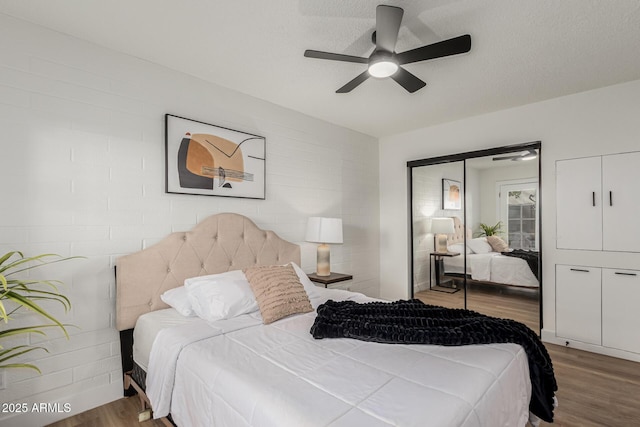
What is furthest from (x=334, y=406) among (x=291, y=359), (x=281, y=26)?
(x=281, y=26)

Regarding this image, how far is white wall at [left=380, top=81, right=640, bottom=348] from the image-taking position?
9.96 ft

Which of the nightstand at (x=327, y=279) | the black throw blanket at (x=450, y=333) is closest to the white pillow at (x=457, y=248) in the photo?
the nightstand at (x=327, y=279)

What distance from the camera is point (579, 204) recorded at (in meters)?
3.25

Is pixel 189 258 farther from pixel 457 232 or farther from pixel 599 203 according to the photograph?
pixel 599 203

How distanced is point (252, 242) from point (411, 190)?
8.18 ft

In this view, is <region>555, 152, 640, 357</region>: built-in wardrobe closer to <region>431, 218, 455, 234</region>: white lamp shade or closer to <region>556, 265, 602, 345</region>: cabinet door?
<region>556, 265, 602, 345</region>: cabinet door

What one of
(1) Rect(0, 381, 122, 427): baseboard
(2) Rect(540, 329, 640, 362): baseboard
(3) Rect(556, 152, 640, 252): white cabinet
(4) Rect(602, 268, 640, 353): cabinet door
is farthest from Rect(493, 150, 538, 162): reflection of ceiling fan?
(1) Rect(0, 381, 122, 427): baseboard

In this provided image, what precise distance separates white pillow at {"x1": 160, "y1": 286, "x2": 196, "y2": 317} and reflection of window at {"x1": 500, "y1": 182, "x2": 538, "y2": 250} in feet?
11.1

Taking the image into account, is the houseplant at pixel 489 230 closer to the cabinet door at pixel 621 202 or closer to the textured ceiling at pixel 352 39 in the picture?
the cabinet door at pixel 621 202

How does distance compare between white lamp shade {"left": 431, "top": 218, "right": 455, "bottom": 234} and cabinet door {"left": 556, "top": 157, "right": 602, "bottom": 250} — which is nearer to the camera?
cabinet door {"left": 556, "top": 157, "right": 602, "bottom": 250}

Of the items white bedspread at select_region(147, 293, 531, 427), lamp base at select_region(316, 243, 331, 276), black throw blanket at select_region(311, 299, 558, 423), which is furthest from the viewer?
lamp base at select_region(316, 243, 331, 276)

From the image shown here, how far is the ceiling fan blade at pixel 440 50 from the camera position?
5.97ft

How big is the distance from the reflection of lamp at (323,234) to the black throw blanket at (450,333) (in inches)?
58.6

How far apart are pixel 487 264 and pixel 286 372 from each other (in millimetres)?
3228
